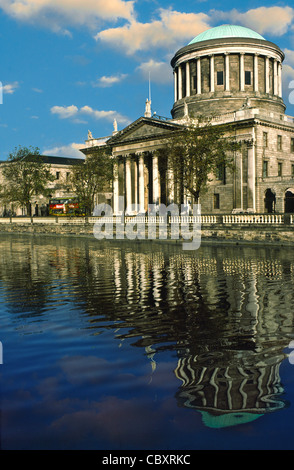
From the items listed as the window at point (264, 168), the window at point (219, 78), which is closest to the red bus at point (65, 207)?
the window at point (219, 78)

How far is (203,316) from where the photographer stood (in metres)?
10.5

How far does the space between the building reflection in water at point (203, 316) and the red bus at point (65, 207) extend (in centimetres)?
5442

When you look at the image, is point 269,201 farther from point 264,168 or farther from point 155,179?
point 155,179

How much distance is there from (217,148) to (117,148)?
29.0m

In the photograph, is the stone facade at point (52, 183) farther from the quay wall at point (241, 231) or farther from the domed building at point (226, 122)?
the quay wall at point (241, 231)

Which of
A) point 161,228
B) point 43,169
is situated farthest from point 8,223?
point 161,228

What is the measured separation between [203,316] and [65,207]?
233ft

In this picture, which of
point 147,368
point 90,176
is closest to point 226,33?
point 90,176

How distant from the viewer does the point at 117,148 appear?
74.1 meters

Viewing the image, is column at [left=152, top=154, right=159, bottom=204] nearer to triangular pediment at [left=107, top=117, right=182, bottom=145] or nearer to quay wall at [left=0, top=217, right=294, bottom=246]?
triangular pediment at [left=107, top=117, right=182, bottom=145]

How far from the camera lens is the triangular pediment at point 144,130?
6425 cm
